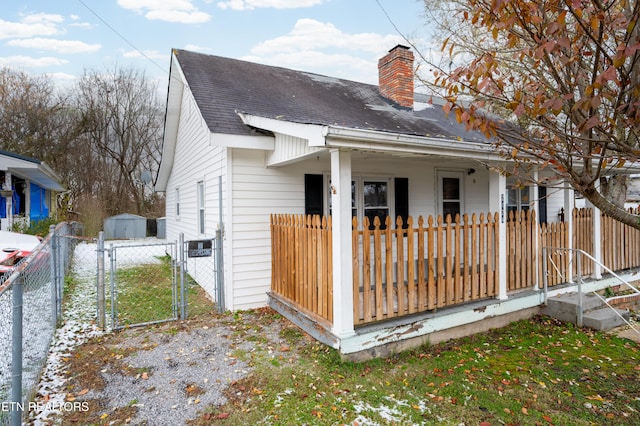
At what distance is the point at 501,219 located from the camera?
221 inches

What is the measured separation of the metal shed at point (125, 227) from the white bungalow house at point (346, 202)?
1180 centimetres

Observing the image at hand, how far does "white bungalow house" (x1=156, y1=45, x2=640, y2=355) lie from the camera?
14.2ft

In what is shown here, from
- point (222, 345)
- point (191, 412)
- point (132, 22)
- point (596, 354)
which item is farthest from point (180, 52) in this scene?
point (596, 354)

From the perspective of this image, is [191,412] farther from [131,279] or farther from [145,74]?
[145,74]

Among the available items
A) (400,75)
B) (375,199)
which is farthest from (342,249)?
(400,75)

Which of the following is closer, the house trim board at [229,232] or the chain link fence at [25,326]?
the chain link fence at [25,326]

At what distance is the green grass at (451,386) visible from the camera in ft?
10.4

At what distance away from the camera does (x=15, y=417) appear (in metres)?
2.53

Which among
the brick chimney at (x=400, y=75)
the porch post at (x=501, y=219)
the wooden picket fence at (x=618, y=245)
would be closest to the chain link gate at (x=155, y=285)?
the porch post at (x=501, y=219)

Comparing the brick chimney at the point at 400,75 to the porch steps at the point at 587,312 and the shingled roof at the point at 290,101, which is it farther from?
the porch steps at the point at 587,312

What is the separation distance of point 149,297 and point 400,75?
8.08 meters

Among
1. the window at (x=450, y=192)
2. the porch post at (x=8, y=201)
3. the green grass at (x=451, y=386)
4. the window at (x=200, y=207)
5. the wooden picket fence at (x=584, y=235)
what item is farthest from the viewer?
the porch post at (x=8, y=201)

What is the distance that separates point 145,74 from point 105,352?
2833 centimetres

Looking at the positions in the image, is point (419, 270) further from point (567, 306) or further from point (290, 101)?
point (290, 101)
